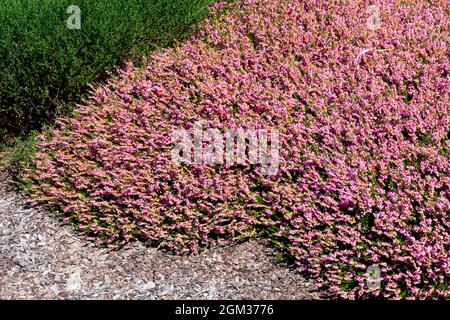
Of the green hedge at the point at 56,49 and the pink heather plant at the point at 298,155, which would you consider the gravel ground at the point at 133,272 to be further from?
the green hedge at the point at 56,49

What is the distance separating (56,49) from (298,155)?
10.2 ft

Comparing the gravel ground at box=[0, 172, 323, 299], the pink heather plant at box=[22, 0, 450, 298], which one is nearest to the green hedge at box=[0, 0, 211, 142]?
the pink heather plant at box=[22, 0, 450, 298]

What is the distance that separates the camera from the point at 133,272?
5281 millimetres

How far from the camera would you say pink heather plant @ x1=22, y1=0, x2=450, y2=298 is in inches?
193

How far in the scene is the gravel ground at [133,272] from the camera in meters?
5.04

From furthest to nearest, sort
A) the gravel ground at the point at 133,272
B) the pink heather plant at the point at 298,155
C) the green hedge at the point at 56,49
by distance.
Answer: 1. the green hedge at the point at 56,49
2. the gravel ground at the point at 133,272
3. the pink heather plant at the point at 298,155

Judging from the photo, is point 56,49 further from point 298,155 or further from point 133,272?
point 298,155

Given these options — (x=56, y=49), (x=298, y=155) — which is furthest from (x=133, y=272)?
(x=56, y=49)

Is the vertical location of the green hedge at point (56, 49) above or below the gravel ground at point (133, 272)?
above

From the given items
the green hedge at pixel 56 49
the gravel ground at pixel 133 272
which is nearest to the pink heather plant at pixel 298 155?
the gravel ground at pixel 133 272

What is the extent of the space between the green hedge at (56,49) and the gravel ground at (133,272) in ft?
5.71

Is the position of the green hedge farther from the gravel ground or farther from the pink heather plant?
the gravel ground

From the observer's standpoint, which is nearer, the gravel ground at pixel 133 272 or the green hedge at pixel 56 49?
the gravel ground at pixel 133 272
